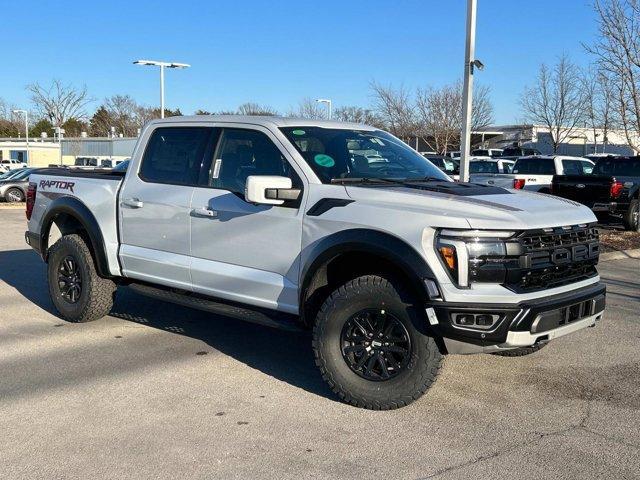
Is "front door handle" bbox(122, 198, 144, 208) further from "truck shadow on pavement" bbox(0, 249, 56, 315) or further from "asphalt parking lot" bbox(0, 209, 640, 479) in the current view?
"truck shadow on pavement" bbox(0, 249, 56, 315)

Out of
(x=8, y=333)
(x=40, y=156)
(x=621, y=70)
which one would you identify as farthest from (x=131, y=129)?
(x=8, y=333)

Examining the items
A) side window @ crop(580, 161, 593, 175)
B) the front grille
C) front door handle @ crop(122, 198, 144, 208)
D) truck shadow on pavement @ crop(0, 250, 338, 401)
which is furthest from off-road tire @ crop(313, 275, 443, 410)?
side window @ crop(580, 161, 593, 175)

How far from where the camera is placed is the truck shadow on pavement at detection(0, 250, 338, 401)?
523 cm

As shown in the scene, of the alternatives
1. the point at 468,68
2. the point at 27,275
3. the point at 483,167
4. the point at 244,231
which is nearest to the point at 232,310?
the point at 244,231

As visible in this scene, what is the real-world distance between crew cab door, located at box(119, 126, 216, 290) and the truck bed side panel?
14cm

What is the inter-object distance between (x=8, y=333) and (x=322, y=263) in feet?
11.5

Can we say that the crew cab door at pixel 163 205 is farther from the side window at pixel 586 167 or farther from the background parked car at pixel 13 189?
the background parked car at pixel 13 189

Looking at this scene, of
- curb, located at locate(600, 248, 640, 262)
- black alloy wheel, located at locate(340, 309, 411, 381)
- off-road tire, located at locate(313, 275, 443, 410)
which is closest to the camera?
off-road tire, located at locate(313, 275, 443, 410)

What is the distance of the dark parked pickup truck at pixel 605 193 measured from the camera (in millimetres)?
14281

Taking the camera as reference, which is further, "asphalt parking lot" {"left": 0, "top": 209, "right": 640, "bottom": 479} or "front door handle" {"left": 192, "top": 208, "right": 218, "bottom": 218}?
"front door handle" {"left": 192, "top": 208, "right": 218, "bottom": 218}

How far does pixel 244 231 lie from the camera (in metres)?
5.03

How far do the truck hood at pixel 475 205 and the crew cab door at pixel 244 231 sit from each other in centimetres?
61

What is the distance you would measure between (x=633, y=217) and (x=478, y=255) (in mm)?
12198

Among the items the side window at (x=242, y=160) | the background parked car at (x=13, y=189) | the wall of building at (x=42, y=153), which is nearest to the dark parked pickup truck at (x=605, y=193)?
the side window at (x=242, y=160)
